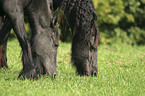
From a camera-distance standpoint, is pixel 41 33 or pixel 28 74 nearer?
pixel 28 74

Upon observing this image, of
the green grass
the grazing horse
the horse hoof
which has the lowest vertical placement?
the green grass

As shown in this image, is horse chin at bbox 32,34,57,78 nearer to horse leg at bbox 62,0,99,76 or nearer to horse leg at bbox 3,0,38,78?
horse leg at bbox 3,0,38,78

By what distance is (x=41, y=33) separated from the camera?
17.6 ft

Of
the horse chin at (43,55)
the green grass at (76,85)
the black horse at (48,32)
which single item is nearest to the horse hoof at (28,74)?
the black horse at (48,32)

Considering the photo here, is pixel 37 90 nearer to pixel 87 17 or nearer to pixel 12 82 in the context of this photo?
pixel 12 82

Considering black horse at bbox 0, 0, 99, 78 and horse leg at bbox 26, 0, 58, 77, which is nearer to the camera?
black horse at bbox 0, 0, 99, 78

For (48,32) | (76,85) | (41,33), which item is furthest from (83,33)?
(76,85)

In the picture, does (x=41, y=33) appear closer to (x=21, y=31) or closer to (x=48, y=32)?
(x=48, y=32)

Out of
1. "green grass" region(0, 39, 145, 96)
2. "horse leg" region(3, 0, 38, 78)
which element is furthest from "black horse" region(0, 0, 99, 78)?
"green grass" region(0, 39, 145, 96)

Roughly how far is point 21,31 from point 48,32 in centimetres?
64

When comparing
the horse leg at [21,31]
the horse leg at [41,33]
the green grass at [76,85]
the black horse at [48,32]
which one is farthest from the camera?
the horse leg at [41,33]

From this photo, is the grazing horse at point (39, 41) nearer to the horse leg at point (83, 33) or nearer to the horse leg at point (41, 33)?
the horse leg at point (41, 33)

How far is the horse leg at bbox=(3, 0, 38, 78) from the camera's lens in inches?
190

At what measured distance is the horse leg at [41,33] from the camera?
17.5 feet
